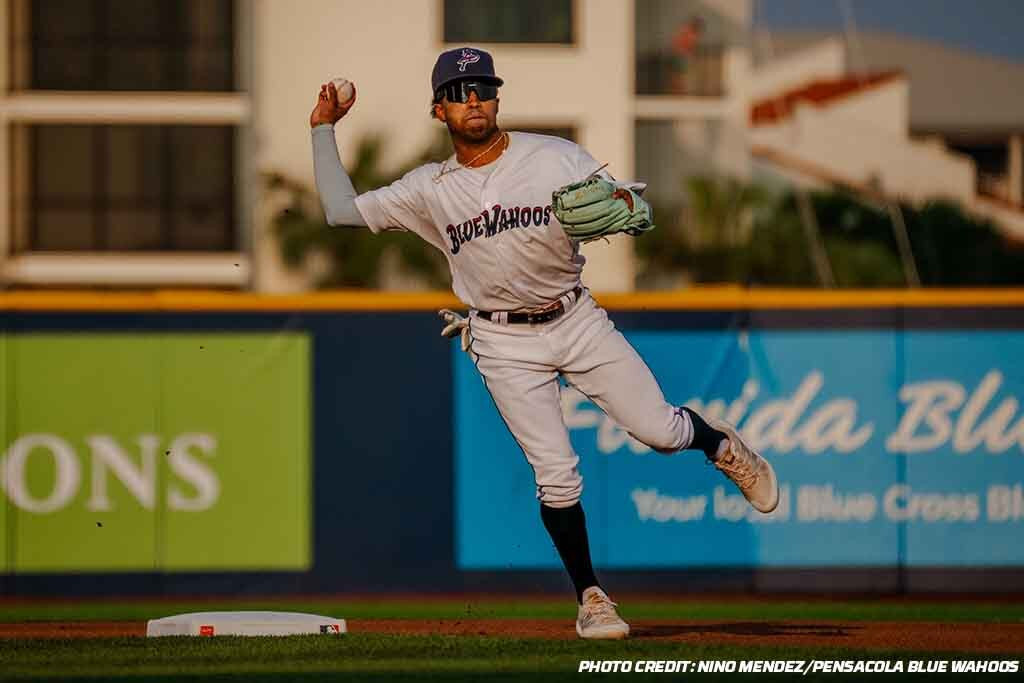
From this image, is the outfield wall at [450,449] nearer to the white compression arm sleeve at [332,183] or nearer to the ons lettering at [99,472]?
the ons lettering at [99,472]

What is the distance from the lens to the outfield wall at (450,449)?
1038 cm

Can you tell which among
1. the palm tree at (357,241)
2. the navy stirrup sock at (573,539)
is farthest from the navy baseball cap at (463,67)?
the palm tree at (357,241)

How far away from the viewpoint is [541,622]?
813cm

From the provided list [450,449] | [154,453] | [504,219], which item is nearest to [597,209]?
[504,219]

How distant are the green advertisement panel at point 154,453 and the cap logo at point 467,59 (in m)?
4.18

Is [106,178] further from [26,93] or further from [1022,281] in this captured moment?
[1022,281]

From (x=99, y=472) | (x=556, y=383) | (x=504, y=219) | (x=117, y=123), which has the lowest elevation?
(x=99, y=472)

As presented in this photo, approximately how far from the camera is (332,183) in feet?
22.6

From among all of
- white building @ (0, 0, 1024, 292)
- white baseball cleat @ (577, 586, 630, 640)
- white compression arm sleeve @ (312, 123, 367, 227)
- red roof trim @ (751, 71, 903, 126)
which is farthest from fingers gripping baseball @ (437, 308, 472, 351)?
red roof trim @ (751, 71, 903, 126)

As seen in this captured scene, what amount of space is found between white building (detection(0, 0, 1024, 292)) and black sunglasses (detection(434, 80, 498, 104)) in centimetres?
2342

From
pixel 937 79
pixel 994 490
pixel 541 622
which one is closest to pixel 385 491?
pixel 541 622

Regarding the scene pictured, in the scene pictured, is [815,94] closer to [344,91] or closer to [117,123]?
[117,123]

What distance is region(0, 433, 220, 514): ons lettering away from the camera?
1031 centimetres

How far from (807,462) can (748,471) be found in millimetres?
3351
